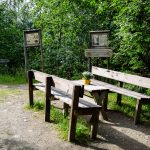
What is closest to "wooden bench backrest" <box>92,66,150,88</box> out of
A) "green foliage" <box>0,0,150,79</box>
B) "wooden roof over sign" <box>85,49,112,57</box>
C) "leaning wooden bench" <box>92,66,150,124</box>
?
"leaning wooden bench" <box>92,66,150,124</box>

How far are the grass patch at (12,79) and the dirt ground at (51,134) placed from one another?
405 cm

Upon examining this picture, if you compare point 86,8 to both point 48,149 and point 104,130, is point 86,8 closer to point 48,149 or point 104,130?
point 104,130

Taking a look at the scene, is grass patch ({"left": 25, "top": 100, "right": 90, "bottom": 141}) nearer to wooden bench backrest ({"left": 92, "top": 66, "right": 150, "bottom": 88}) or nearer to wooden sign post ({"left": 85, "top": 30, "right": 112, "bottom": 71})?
wooden bench backrest ({"left": 92, "top": 66, "right": 150, "bottom": 88})

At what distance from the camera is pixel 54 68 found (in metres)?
14.1

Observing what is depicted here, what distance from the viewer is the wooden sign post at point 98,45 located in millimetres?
10406

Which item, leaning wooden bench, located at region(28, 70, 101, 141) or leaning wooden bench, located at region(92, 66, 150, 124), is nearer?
leaning wooden bench, located at region(28, 70, 101, 141)

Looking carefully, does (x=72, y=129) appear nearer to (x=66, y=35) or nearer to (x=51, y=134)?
(x=51, y=134)

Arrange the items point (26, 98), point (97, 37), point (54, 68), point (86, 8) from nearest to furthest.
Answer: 1. point (26, 98)
2. point (97, 37)
3. point (86, 8)
4. point (54, 68)

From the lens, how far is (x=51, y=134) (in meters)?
6.25

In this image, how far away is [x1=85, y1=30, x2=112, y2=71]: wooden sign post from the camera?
10406mm

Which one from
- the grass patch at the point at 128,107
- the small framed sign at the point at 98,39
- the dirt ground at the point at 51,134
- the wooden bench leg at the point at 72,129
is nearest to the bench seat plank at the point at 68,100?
the wooden bench leg at the point at 72,129

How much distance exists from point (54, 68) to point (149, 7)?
671 cm

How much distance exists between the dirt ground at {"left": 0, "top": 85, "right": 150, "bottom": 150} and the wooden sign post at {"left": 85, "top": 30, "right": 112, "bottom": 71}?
282cm

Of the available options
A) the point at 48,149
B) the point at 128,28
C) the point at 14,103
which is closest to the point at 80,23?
the point at 128,28
